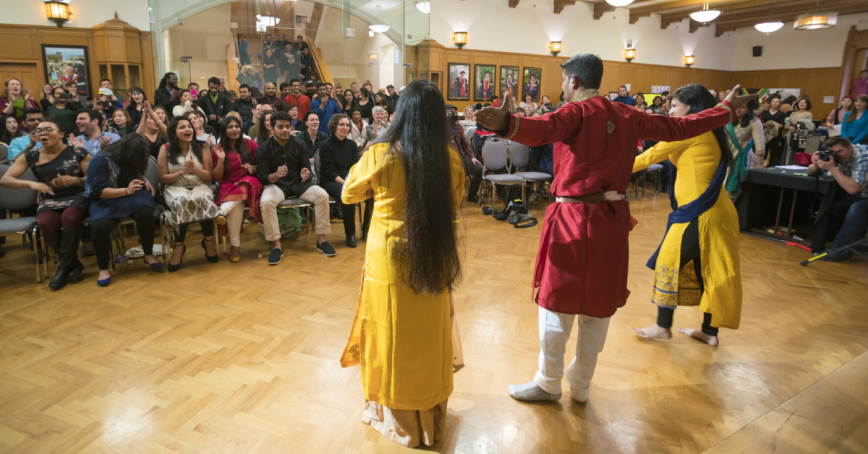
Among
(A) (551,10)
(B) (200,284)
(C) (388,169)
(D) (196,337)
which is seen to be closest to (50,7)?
(B) (200,284)

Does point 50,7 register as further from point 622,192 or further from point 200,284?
point 622,192

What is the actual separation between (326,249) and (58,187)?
2.12 metres

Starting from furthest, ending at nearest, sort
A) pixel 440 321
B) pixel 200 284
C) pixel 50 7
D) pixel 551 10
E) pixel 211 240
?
1. pixel 551 10
2. pixel 50 7
3. pixel 211 240
4. pixel 200 284
5. pixel 440 321

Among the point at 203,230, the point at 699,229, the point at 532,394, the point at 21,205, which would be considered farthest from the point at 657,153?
the point at 21,205

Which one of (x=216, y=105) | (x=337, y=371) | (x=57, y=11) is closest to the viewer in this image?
(x=337, y=371)

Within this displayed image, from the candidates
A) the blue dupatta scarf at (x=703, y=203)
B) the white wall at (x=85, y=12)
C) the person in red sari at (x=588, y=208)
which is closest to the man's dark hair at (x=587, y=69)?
the person in red sari at (x=588, y=208)

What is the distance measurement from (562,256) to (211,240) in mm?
3367

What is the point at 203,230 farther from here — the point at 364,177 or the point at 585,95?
the point at 585,95

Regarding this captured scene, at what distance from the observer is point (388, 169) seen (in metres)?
1.71

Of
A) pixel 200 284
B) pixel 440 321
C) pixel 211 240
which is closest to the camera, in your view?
pixel 440 321

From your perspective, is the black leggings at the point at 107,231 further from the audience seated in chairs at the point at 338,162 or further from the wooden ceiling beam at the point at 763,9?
the wooden ceiling beam at the point at 763,9

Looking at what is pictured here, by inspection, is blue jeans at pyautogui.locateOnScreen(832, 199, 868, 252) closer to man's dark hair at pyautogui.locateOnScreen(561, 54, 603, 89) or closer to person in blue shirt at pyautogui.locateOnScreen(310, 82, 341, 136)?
man's dark hair at pyautogui.locateOnScreen(561, 54, 603, 89)

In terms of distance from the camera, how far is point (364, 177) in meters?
1.74

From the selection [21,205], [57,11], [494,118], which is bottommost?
[21,205]
